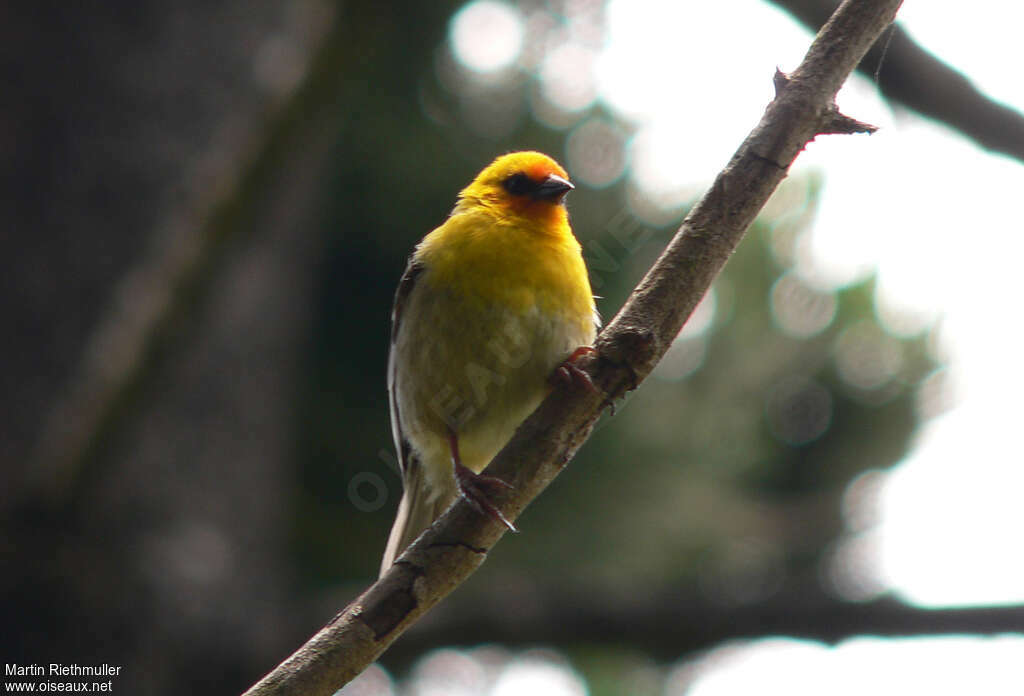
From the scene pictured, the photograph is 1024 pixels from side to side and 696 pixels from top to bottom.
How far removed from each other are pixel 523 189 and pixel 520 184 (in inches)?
1.5

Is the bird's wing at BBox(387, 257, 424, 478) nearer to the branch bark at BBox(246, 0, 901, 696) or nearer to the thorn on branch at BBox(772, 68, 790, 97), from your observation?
the branch bark at BBox(246, 0, 901, 696)

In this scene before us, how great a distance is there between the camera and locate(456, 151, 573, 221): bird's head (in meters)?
4.17

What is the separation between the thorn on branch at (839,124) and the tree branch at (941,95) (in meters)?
0.31

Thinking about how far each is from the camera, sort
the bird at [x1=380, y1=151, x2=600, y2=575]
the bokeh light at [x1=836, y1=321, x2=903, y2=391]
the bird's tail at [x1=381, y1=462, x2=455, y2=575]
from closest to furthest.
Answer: the bird at [x1=380, y1=151, x2=600, y2=575]
the bird's tail at [x1=381, y1=462, x2=455, y2=575]
the bokeh light at [x1=836, y1=321, x2=903, y2=391]

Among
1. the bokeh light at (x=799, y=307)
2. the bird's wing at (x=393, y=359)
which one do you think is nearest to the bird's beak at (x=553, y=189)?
the bird's wing at (x=393, y=359)

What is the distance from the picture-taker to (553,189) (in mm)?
4176

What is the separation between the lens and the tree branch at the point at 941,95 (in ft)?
8.23

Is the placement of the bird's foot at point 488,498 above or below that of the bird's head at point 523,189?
below

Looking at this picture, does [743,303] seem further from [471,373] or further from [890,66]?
[890,66]

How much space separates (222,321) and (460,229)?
254 cm

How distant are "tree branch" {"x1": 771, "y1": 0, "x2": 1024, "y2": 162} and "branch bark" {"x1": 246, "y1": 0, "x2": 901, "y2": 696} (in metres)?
0.25

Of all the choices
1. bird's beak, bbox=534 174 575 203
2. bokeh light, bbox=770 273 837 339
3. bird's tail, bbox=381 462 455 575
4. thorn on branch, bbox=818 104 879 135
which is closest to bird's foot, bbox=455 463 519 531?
thorn on branch, bbox=818 104 879 135

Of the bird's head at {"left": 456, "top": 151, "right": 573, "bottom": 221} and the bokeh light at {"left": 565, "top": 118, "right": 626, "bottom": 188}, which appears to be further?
the bokeh light at {"left": 565, "top": 118, "right": 626, "bottom": 188}

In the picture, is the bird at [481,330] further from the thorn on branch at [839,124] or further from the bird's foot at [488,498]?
the thorn on branch at [839,124]
